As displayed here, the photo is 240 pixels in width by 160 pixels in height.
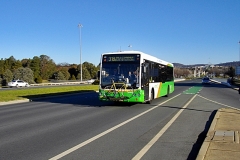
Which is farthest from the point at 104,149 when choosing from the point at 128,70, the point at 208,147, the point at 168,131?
the point at 128,70

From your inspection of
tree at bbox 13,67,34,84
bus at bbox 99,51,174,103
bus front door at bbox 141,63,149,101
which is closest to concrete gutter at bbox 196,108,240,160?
bus at bbox 99,51,174,103

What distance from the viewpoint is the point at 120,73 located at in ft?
58.0

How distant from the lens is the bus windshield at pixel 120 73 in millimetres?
17484

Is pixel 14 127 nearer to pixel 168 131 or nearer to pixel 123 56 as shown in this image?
pixel 168 131

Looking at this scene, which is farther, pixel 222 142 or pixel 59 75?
pixel 59 75

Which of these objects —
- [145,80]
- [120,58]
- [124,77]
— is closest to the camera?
[124,77]

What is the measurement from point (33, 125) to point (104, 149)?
477 cm

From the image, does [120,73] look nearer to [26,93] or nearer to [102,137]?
[102,137]

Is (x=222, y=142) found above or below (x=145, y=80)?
below

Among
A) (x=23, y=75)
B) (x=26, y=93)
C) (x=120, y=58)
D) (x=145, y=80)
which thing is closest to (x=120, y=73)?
(x=120, y=58)

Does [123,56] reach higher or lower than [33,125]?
higher

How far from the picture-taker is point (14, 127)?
11086 millimetres

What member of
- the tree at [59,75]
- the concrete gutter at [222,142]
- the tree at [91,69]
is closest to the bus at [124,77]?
the concrete gutter at [222,142]

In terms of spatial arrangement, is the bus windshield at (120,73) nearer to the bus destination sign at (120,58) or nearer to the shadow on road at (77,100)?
the bus destination sign at (120,58)
